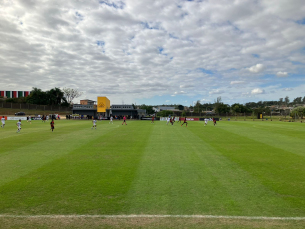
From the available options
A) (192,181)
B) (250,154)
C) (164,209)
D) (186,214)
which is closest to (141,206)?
(164,209)

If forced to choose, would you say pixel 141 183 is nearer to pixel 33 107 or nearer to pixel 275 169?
pixel 275 169

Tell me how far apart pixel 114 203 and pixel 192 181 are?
11.3 feet

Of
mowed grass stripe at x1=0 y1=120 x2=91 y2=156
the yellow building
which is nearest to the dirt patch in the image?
mowed grass stripe at x1=0 y1=120 x2=91 y2=156

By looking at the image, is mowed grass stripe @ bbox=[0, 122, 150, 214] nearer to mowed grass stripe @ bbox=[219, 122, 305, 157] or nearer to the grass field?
the grass field

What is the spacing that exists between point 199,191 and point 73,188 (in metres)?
4.59

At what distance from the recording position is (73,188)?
7621 millimetres

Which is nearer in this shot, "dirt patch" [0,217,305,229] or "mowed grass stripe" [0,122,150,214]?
"dirt patch" [0,217,305,229]

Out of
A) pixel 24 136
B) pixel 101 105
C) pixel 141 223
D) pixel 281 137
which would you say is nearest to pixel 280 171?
pixel 141 223

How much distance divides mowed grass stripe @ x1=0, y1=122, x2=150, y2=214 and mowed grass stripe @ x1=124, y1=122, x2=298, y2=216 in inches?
24.8

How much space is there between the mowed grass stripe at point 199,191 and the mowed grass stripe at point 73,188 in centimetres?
63

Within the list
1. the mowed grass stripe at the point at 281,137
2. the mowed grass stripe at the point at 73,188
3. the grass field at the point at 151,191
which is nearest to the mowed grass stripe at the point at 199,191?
the grass field at the point at 151,191

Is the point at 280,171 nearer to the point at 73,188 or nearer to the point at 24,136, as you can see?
the point at 73,188

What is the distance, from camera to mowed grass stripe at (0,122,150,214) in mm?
6148

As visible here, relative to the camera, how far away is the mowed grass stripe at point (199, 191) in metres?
6.10
